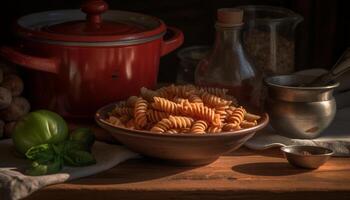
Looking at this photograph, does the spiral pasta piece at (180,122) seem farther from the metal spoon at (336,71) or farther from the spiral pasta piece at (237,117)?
the metal spoon at (336,71)

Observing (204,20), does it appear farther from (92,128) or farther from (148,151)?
(148,151)

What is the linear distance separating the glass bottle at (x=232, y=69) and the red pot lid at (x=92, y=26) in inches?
3.8

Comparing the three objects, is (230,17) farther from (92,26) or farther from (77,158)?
(77,158)

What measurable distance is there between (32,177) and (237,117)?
0.98 feet

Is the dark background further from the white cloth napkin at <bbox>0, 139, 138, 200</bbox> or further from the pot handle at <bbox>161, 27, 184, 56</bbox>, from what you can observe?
the white cloth napkin at <bbox>0, 139, 138, 200</bbox>

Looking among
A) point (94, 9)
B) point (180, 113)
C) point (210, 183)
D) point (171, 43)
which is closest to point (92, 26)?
point (94, 9)

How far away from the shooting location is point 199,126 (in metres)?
1.11

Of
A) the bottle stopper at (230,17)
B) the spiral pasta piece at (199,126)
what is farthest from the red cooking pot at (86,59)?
the spiral pasta piece at (199,126)

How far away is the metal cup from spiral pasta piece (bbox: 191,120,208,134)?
0.53 feet

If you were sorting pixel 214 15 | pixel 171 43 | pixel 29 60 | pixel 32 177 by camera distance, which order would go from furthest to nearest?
pixel 214 15, pixel 171 43, pixel 29 60, pixel 32 177

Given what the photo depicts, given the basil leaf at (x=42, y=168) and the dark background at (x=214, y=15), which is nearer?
the basil leaf at (x=42, y=168)

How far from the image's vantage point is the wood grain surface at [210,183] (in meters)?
1.07

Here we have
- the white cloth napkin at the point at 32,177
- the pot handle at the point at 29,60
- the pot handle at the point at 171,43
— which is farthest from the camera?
the pot handle at the point at 171,43

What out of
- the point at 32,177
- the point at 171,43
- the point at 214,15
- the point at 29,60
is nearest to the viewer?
the point at 32,177
